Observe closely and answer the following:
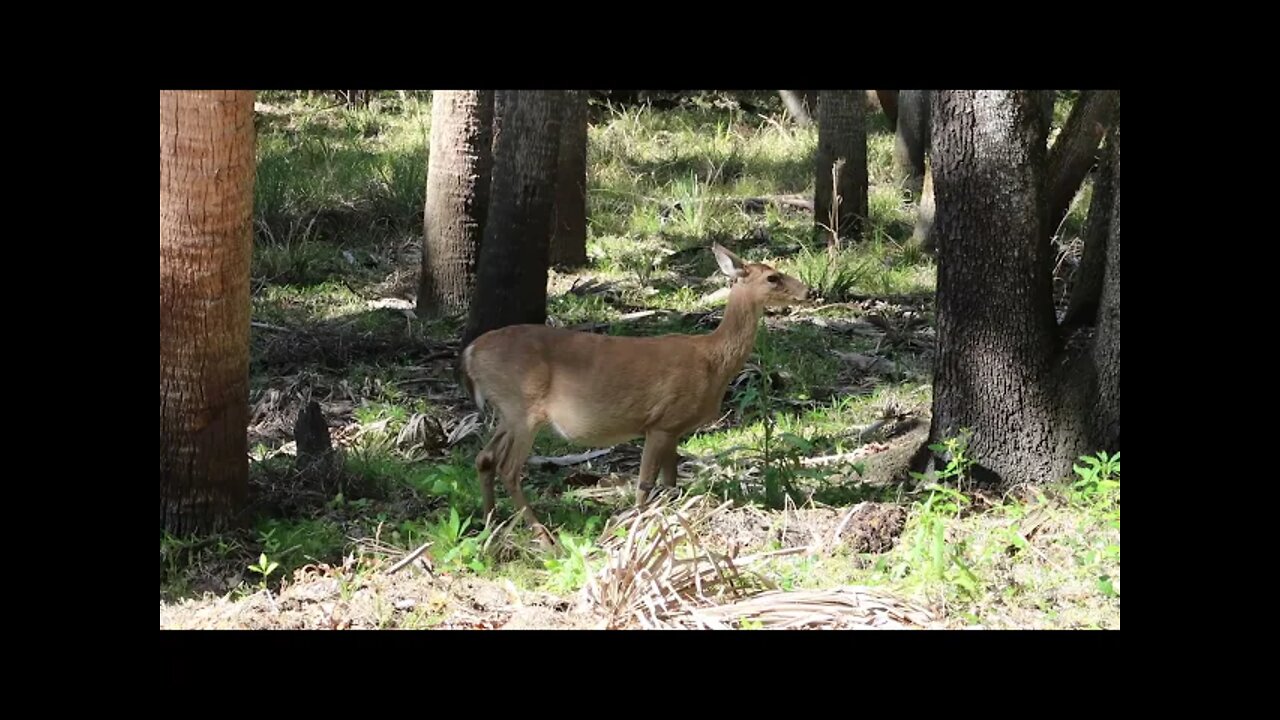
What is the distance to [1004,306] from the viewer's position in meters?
8.70

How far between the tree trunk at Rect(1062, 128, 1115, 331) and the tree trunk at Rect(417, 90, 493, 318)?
Answer: 19.0 feet

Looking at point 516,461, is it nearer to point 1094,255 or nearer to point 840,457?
point 840,457

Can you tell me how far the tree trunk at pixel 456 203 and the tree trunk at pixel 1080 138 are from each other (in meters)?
4.86

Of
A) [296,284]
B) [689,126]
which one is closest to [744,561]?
[296,284]

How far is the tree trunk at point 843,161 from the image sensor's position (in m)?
16.1

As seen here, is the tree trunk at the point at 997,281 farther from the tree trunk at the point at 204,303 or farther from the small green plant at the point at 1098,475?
the tree trunk at the point at 204,303

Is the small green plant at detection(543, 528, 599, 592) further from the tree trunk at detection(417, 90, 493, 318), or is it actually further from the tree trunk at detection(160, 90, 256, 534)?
the tree trunk at detection(417, 90, 493, 318)

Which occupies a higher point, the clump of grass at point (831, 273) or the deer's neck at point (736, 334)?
the clump of grass at point (831, 273)

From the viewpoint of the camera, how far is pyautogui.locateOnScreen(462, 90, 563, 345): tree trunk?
1152 cm

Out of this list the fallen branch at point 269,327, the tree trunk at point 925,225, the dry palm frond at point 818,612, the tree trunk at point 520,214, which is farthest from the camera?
the tree trunk at point 925,225

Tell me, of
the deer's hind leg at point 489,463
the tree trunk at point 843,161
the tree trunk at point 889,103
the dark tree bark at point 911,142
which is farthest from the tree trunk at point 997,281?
the tree trunk at point 889,103

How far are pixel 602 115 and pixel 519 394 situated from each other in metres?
13.3

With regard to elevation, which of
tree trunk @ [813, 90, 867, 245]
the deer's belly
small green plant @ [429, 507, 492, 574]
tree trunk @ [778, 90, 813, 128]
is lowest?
small green plant @ [429, 507, 492, 574]

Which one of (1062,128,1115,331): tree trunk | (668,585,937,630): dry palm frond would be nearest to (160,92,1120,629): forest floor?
(668,585,937,630): dry palm frond
